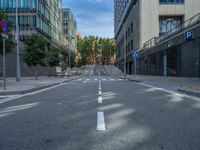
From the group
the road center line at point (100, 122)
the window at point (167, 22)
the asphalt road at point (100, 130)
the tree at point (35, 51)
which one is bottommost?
the asphalt road at point (100, 130)

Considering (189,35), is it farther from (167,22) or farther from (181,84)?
(167,22)

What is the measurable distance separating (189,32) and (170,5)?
1099 inches

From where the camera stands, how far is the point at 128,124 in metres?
4.89

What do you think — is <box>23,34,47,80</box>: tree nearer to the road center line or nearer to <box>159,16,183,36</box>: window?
the road center line

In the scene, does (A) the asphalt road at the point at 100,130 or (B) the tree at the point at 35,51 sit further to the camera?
(B) the tree at the point at 35,51

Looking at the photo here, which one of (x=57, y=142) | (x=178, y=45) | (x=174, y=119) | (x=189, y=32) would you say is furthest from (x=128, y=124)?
(x=178, y=45)

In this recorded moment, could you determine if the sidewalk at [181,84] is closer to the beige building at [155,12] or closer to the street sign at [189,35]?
the street sign at [189,35]

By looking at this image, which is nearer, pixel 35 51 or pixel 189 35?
pixel 189 35

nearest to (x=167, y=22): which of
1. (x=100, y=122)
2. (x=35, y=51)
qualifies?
(x=35, y=51)

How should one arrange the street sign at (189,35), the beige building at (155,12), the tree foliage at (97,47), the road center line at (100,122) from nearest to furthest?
the road center line at (100,122) → the street sign at (189,35) → the beige building at (155,12) → the tree foliage at (97,47)

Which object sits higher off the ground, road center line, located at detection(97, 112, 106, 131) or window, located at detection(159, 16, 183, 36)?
window, located at detection(159, 16, 183, 36)

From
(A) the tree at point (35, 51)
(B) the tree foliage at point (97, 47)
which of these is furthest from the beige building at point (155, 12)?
(B) the tree foliage at point (97, 47)

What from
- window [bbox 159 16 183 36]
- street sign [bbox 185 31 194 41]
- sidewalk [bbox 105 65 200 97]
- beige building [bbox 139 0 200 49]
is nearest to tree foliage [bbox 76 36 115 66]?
window [bbox 159 16 183 36]

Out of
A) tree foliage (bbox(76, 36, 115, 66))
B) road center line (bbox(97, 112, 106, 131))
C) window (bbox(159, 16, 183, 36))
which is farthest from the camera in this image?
tree foliage (bbox(76, 36, 115, 66))
